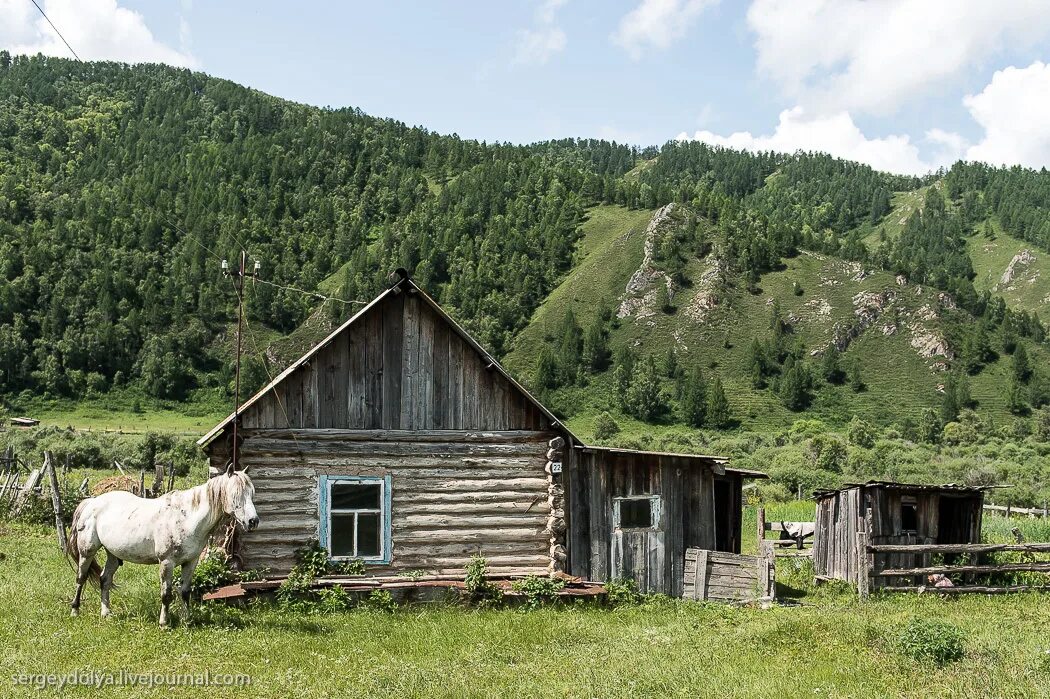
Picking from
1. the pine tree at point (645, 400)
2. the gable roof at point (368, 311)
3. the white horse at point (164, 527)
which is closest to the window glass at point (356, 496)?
the gable roof at point (368, 311)

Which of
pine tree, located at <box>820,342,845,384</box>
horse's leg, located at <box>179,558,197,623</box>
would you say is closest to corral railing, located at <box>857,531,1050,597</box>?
horse's leg, located at <box>179,558,197,623</box>

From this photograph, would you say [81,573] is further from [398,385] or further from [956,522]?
[956,522]

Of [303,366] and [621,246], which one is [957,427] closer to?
[621,246]

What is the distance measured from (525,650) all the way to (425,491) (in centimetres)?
546

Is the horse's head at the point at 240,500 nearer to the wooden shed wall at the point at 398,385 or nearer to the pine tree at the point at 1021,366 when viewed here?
the wooden shed wall at the point at 398,385

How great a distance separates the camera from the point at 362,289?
520ft

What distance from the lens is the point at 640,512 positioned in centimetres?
2080

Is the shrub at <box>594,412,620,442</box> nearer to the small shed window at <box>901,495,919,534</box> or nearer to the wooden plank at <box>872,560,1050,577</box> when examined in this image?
the small shed window at <box>901,495,919,534</box>

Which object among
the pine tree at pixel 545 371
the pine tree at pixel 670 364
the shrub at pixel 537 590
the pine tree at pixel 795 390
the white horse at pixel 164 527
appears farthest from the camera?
the pine tree at pixel 545 371

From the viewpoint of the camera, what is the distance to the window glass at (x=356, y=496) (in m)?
19.1

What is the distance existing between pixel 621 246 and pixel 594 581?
140 m

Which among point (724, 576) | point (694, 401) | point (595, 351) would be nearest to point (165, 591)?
point (724, 576)

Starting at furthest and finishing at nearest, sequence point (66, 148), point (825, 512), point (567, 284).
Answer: point (66, 148) < point (567, 284) < point (825, 512)

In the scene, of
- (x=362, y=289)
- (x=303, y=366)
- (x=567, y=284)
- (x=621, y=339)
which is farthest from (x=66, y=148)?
(x=303, y=366)
